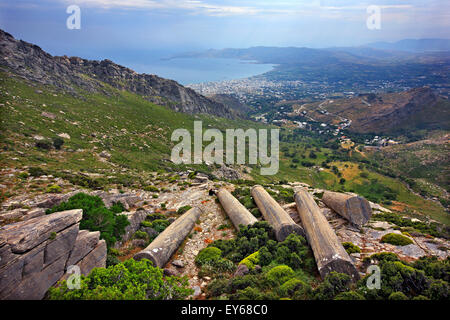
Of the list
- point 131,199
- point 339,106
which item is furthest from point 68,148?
point 339,106

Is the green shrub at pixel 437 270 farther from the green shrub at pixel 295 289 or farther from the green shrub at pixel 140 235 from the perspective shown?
the green shrub at pixel 140 235

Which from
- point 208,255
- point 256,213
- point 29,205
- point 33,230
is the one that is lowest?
point 208,255

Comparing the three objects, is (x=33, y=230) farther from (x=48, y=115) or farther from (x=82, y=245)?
(x=48, y=115)

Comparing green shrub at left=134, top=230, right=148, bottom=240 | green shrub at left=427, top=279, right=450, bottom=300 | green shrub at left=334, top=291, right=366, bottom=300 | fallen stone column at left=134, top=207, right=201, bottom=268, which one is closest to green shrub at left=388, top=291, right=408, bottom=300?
green shrub at left=334, top=291, right=366, bottom=300

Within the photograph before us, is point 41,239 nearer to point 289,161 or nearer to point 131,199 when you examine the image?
point 131,199

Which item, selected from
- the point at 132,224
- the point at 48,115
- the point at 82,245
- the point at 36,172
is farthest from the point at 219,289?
the point at 48,115

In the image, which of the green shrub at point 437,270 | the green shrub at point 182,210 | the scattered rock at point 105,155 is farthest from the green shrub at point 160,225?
the scattered rock at point 105,155
